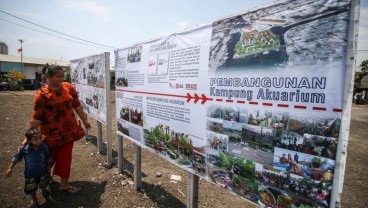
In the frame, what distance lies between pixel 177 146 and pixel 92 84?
356 cm

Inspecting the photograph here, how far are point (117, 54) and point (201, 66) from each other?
8.58ft

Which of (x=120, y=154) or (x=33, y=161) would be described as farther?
(x=120, y=154)

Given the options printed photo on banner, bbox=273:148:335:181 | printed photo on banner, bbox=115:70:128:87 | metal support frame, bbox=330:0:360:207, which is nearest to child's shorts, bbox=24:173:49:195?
printed photo on banner, bbox=115:70:128:87

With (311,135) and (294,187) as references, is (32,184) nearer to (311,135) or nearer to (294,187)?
(294,187)

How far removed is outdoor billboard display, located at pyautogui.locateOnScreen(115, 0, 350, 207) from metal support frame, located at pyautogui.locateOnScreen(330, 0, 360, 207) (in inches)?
1.0

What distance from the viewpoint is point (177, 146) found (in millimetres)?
2883

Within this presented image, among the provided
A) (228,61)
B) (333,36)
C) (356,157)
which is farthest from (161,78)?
(356,157)

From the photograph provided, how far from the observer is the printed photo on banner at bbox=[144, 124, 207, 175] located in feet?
8.32

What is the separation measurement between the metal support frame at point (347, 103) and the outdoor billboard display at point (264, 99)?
0.08ft

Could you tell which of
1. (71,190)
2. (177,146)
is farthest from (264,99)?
(71,190)

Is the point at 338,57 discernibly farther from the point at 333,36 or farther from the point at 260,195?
the point at 260,195

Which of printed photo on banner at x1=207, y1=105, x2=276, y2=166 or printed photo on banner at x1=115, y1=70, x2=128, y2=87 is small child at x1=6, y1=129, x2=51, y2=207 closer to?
printed photo on banner at x1=115, y1=70, x2=128, y2=87

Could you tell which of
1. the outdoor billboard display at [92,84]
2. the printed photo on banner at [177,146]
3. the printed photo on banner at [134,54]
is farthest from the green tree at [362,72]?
the printed photo on banner at [177,146]

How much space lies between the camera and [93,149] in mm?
6258
